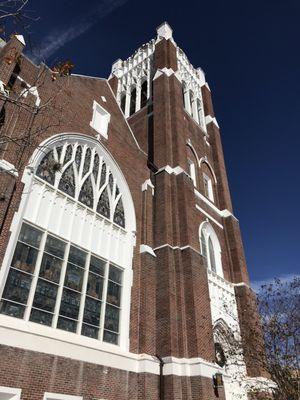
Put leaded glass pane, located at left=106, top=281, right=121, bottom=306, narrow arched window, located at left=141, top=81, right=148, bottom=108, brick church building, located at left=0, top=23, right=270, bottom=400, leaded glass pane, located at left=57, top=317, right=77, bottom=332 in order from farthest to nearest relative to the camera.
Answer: narrow arched window, located at left=141, top=81, right=148, bottom=108
leaded glass pane, located at left=106, top=281, right=121, bottom=306
leaded glass pane, located at left=57, top=317, right=77, bottom=332
brick church building, located at left=0, top=23, right=270, bottom=400

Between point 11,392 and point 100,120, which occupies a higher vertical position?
point 100,120

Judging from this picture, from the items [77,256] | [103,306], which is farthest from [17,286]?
[103,306]

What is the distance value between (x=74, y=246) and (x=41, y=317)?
2812 millimetres

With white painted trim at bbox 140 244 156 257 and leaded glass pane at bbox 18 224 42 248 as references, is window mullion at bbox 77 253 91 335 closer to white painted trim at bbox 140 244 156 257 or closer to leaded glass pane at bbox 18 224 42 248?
leaded glass pane at bbox 18 224 42 248

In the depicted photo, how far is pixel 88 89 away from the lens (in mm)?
17234

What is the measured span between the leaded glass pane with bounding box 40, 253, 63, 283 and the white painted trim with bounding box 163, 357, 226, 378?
5106mm

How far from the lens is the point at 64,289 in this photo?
36.0ft

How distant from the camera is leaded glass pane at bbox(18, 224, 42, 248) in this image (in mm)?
10562

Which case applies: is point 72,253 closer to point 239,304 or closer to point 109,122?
point 109,122

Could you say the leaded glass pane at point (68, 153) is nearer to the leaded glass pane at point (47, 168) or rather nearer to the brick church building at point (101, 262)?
the brick church building at point (101, 262)

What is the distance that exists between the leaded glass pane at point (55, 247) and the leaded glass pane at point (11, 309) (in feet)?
6.71

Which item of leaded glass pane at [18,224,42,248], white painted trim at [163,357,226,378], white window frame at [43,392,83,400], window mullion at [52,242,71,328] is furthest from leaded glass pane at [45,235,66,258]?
white painted trim at [163,357,226,378]

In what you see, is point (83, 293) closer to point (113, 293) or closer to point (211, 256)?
point (113, 293)

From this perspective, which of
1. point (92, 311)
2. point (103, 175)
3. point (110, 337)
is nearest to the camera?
point (92, 311)
